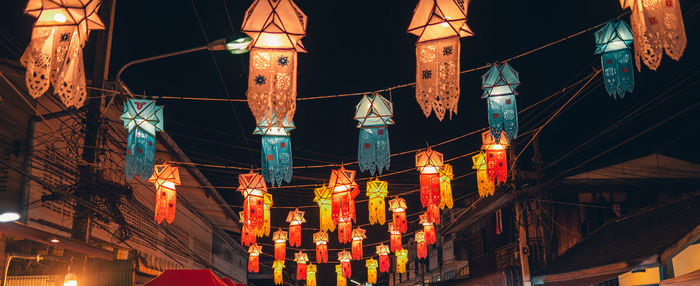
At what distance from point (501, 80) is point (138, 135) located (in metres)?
7.52

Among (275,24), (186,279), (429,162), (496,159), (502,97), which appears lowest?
(186,279)

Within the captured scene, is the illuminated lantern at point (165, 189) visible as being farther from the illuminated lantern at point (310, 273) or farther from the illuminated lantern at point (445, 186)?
the illuminated lantern at point (310, 273)

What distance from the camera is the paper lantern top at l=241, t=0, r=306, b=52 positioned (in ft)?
25.3

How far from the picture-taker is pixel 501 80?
466 inches

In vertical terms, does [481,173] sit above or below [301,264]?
above

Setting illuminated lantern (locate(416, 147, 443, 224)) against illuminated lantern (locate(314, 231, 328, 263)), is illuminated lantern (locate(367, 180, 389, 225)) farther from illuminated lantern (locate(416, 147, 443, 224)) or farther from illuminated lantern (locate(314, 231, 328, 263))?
illuminated lantern (locate(314, 231, 328, 263))

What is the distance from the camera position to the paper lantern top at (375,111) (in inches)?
503

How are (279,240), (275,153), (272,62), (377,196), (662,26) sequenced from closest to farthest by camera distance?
1. (662,26)
2. (272,62)
3. (275,153)
4. (377,196)
5. (279,240)

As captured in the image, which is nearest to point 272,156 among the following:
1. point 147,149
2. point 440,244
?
point 147,149

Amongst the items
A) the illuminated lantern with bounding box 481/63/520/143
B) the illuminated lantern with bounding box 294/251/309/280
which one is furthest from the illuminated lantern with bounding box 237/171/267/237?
the illuminated lantern with bounding box 294/251/309/280

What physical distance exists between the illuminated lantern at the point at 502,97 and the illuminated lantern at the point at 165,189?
29.5ft

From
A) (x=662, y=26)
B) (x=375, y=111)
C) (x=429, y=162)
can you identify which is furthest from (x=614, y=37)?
(x=429, y=162)

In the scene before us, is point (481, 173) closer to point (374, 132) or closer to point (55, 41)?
point (374, 132)

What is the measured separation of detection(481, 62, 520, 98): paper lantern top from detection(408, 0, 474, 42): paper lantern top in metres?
3.86
